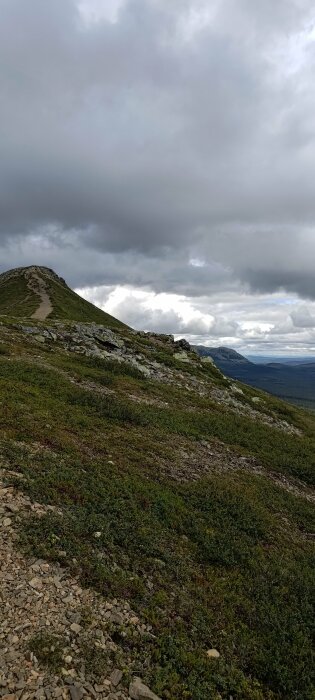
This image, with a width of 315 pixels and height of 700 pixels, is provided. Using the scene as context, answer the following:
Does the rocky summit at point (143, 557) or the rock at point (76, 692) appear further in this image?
the rocky summit at point (143, 557)

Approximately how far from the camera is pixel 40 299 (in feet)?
398

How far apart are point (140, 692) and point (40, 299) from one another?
398ft

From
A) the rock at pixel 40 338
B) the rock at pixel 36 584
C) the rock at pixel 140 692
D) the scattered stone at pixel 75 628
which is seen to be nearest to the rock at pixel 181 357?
the rock at pixel 40 338

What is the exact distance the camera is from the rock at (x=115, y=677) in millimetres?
7574

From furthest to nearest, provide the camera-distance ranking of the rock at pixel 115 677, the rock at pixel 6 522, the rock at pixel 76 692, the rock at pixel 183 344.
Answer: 1. the rock at pixel 183 344
2. the rock at pixel 6 522
3. the rock at pixel 115 677
4. the rock at pixel 76 692

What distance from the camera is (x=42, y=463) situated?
588 inches

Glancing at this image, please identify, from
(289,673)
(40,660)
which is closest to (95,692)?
(40,660)

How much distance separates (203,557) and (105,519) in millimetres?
3458

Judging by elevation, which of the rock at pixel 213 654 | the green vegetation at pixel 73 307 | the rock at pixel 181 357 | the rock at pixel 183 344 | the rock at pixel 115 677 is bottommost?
the rock at pixel 213 654

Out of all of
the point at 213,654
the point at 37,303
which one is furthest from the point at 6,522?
the point at 37,303

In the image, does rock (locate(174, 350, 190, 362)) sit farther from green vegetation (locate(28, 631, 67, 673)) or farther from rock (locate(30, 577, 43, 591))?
green vegetation (locate(28, 631, 67, 673))

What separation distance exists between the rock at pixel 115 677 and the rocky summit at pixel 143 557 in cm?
5

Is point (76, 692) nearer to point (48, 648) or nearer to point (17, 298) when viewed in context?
point (48, 648)

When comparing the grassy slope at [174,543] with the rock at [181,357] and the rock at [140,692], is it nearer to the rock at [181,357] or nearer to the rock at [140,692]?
the rock at [140,692]
